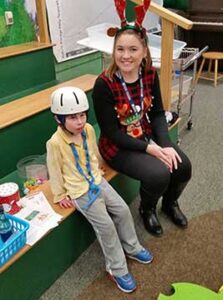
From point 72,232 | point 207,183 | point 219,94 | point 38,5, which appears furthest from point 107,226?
point 219,94

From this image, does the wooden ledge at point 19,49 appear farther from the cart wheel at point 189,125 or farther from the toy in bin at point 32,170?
the cart wheel at point 189,125

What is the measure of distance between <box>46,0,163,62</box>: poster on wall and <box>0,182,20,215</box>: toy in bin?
2.02 metres

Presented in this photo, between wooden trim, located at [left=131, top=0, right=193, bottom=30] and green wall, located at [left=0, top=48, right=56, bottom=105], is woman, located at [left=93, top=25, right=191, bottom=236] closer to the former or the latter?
wooden trim, located at [left=131, top=0, right=193, bottom=30]

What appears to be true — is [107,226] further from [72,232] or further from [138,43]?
[138,43]

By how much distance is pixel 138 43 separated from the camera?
1.56 meters

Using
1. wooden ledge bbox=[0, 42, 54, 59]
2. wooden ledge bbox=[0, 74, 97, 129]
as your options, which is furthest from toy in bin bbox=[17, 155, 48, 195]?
wooden ledge bbox=[0, 42, 54, 59]

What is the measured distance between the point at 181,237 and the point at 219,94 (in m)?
2.58

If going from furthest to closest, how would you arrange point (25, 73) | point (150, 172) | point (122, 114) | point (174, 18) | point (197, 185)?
point (25, 73) → point (197, 185) → point (174, 18) → point (122, 114) → point (150, 172)

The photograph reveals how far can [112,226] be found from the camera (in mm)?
1435

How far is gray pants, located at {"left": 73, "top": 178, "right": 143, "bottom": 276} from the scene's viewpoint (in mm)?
1435

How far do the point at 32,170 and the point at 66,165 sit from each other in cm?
46

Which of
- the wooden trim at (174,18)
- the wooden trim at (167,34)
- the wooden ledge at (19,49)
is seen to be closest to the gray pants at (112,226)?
the wooden trim at (167,34)

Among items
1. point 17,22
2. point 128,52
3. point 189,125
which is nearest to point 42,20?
point 17,22

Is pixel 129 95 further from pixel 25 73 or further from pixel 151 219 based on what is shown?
pixel 25 73
